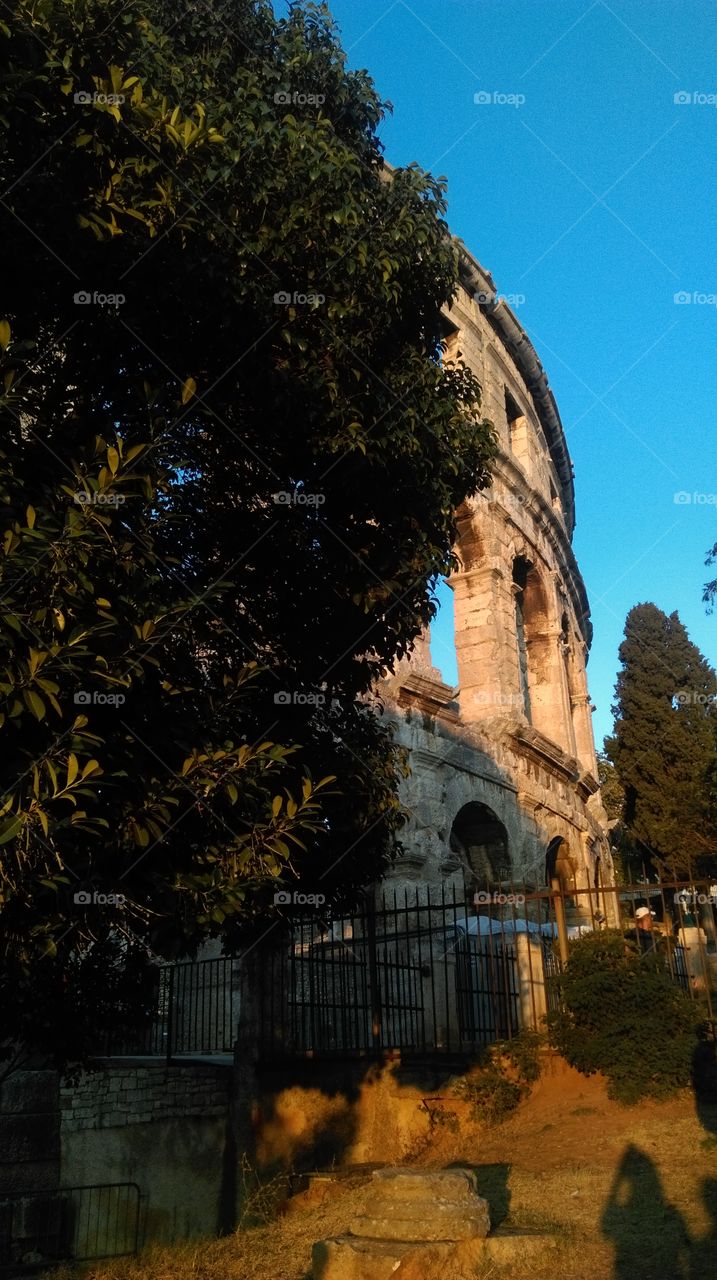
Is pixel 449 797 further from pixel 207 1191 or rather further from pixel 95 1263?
pixel 95 1263

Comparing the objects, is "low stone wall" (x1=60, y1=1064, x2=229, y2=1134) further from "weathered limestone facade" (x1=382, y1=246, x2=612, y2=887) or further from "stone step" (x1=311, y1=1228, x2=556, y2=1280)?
"stone step" (x1=311, y1=1228, x2=556, y2=1280)

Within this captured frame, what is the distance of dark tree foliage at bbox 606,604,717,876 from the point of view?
907 inches

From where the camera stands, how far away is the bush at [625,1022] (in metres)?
9.59

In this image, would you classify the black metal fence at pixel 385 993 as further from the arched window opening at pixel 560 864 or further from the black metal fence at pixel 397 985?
the arched window opening at pixel 560 864

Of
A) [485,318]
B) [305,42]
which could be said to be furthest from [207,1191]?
[485,318]

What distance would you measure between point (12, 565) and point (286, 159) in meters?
3.78

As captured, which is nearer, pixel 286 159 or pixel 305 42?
pixel 286 159

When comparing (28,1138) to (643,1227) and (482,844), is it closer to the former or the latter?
(643,1227)

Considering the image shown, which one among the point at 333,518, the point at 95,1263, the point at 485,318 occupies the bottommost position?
the point at 95,1263

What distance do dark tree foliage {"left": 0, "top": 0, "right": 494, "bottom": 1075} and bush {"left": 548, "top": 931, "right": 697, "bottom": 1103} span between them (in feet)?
11.6

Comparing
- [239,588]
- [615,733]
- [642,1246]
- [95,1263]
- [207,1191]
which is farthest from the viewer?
[615,733]

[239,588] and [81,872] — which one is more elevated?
[239,588]

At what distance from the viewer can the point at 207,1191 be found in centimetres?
1018

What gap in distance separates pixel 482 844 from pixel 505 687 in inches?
102
